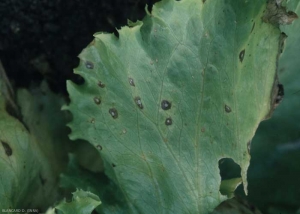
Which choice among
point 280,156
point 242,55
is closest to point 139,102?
point 242,55

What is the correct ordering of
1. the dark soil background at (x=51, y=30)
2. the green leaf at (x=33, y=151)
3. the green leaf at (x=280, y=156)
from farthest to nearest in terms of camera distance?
the dark soil background at (x=51, y=30) < the green leaf at (x=280, y=156) < the green leaf at (x=33, y=151)

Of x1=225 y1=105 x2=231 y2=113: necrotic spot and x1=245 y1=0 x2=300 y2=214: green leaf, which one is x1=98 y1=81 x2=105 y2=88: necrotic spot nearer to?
x1=225 y1=105 x2=231 y2=113: necrotic spot

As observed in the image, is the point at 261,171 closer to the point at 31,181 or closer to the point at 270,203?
the point at 270,203

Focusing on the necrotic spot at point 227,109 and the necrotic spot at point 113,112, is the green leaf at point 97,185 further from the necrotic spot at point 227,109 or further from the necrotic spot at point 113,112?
the necrotic spot at point 227,109

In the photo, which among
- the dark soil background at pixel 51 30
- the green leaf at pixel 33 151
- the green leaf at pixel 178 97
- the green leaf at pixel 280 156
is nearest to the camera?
the green leaf at pixel 178 97

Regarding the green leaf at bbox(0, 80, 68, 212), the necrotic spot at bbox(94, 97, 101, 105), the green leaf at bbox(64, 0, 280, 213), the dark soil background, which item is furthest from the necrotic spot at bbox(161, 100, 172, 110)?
the dark soil background

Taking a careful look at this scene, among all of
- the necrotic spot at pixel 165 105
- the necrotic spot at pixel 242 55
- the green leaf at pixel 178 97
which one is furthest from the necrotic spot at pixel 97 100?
the necrotic spot at pixel 242 55

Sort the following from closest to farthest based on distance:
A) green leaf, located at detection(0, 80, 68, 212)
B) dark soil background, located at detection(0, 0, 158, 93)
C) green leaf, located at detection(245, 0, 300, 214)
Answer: green leaf, located at detection(0, 80, 68, 212)
green leaf, located at detection(245, 0, 300, 214)
dark soil background, located at detection(0, 0, 158, 93)
